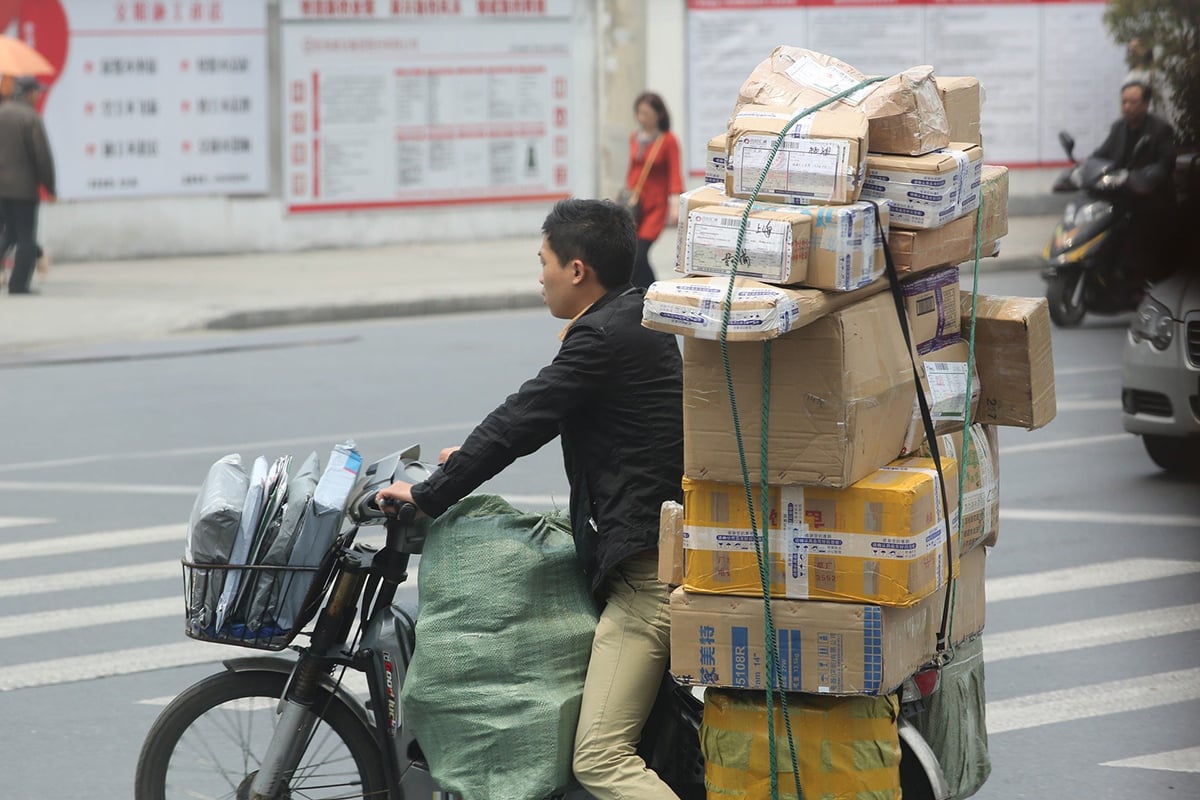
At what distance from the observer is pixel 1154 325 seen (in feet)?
29.5

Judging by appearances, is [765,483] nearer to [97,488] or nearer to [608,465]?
[608,465]

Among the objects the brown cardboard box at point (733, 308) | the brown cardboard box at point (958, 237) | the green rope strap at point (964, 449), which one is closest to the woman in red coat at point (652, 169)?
the brown cardboard box at point (958, 237)

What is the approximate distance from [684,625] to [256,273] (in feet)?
49.5

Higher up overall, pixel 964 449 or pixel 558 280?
pixel 558 280

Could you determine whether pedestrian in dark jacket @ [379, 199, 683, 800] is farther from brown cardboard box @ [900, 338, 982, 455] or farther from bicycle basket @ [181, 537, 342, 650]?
brown cardboard box @ [900, 338, 982, 455]

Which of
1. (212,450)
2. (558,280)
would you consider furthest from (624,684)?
(212,450)

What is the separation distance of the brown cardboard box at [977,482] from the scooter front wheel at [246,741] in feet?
4.68

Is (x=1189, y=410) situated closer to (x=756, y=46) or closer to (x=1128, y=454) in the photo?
(x=1128, y=454)

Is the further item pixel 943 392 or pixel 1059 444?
pixel 1059 444

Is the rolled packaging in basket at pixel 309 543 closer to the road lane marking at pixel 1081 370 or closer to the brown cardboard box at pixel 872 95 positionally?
→ the brown cardboard box at pixel 872 95

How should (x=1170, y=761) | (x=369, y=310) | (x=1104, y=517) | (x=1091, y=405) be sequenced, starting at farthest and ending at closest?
(x=369, y=310), (x=1091, y=405), (x=1104, y=517), (x=1170, y=761)

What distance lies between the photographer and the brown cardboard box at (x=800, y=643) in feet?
11.5

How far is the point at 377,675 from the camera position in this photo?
396cm

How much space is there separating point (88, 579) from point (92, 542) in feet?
2.24
